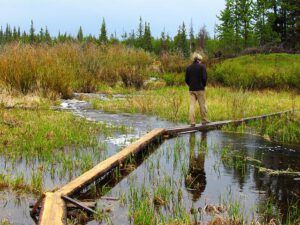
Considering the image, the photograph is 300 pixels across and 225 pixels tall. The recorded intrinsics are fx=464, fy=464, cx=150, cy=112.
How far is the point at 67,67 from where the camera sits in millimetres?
22344

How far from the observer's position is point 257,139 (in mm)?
12617

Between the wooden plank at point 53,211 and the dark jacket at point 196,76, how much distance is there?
8145mm

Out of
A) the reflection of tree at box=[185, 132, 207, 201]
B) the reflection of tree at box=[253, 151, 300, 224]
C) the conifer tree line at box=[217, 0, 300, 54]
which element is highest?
the conifer tree line at box=[217, 0, 300, 54]

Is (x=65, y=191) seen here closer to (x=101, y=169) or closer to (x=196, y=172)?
(x=101, y=169)

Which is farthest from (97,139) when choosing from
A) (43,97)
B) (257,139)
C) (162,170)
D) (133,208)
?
(43,97)

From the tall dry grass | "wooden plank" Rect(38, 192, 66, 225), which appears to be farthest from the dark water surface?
the tall dry grass

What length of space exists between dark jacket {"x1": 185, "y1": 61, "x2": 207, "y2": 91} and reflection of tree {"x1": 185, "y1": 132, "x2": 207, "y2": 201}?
7.87ft

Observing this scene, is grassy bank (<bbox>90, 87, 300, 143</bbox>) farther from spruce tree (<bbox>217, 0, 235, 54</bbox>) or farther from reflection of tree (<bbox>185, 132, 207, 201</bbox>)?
spruce tree (<bbox>217, 0, 235, 54</bbox>)

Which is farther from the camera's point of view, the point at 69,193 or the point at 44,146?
the point at 44,146

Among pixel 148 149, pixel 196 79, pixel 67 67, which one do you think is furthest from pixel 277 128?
pixel 67 67

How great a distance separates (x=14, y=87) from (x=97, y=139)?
8.27 meters

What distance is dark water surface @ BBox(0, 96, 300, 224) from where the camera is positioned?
6.85 meters

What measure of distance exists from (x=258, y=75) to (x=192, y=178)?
1866 cm

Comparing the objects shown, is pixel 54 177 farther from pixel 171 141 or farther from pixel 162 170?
pixel 171 141
